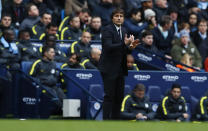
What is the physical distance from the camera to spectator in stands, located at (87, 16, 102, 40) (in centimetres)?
1611

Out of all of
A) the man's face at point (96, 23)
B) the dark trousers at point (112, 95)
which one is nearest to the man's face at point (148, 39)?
the man's face at point (96, 23)

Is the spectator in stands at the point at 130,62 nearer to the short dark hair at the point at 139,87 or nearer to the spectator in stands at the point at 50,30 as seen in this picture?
the short dark hair at the point at 139,87

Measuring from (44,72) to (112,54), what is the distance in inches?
162

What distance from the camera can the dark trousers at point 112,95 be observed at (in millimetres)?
9555

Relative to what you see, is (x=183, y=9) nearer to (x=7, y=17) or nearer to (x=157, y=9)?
(x=157, y=9)

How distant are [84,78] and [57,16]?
4048mm

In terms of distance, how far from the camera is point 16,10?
15977 mm

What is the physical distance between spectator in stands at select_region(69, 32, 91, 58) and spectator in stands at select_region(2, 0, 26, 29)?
5.35 feet

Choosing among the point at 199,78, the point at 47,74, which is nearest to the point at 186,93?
the point at 199,78

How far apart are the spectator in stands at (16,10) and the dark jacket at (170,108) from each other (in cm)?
443

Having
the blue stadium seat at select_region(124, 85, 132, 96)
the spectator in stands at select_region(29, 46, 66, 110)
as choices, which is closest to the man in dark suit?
the blue stadium seat at select_region(124, 85, 132, 96)

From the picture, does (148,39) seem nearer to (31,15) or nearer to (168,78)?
(168,78)

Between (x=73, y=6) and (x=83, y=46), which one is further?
(x=73, y=6)

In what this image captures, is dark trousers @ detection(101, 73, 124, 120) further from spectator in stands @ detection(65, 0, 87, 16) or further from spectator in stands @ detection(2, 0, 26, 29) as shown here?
spectator in stands @ detection(65, 0, 87, 16)
